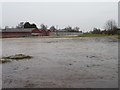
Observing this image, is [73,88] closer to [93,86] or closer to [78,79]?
[93,86]

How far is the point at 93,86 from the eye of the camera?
8141 mm

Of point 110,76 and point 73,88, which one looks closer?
point 73,88

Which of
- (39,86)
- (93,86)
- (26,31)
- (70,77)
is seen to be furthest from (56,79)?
(26,31)

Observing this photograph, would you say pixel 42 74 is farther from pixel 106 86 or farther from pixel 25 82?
pixel 106 86

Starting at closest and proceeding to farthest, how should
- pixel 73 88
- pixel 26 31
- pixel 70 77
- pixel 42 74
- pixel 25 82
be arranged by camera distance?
pixel 73 88 → pixel 25 82 → pixel 70 77 → pixel 42 74 → pixel 26 31

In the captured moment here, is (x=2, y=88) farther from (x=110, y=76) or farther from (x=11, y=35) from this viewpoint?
(x=11, y=35)

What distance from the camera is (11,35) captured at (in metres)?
106

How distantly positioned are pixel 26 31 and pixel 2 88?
99.0 m

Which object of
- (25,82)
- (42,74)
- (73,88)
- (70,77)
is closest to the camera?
(73,88)

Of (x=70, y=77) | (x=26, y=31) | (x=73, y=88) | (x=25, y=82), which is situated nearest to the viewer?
(x=73, y=88)

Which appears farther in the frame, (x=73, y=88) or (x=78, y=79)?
(x=78, y=79)

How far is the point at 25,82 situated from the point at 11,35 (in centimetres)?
9956

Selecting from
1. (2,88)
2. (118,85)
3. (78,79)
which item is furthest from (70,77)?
(2,88)

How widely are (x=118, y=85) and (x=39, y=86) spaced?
308 cm
